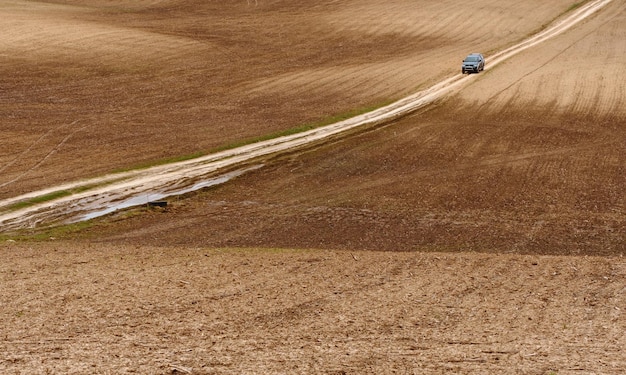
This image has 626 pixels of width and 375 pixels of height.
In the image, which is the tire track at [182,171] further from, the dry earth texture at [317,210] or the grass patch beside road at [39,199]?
the dry earth texture at [317,210]

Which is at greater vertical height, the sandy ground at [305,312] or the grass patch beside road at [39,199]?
the sandy ground at [305,312]

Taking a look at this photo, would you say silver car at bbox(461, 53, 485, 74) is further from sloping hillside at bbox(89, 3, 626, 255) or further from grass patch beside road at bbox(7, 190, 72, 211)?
grass patch beside road at bbox(7, 190, 72, 211)

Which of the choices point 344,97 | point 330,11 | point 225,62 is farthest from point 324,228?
point 330,11

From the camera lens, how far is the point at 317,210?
29438 millimetres

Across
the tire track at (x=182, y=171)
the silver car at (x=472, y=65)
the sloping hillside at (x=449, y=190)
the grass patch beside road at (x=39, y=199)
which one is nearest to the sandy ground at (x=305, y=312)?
the sloping hillside at (x=449, y=190)

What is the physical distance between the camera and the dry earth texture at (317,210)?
15.9 m

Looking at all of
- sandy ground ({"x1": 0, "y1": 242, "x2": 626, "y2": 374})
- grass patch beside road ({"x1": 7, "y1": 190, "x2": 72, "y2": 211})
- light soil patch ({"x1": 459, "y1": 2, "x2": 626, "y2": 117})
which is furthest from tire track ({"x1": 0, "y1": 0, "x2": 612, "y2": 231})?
sandy ground ({"x1": 0, "y1": 242, "x2": 626, "y2": 374})

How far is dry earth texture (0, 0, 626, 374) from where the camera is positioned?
15891 mm

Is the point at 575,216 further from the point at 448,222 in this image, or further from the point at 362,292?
the point at 362,292

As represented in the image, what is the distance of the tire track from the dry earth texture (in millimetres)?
1215

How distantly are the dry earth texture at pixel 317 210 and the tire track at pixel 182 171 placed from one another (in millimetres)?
1215

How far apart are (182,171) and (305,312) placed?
1760 centimetres

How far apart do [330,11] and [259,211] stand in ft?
165

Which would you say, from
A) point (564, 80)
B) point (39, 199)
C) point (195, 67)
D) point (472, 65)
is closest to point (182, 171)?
point (39, 199)
